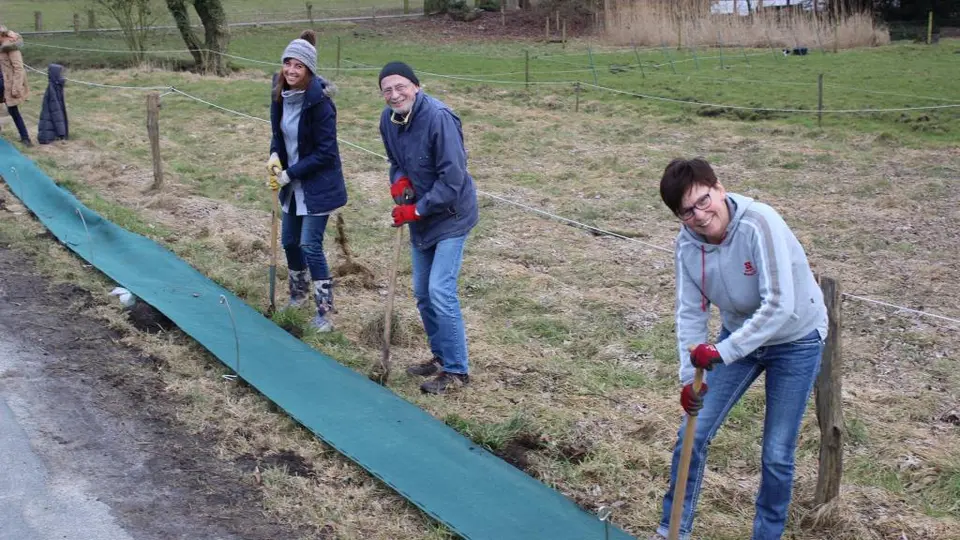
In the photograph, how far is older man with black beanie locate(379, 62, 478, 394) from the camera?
5.23 metres

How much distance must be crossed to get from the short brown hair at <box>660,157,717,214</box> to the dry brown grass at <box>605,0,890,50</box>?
22.8 metres

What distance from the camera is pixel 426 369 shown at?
5.86 meters

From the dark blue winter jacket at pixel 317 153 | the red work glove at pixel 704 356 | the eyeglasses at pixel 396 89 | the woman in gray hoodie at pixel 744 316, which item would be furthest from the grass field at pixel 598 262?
the eyeglasses at pixel 396 89

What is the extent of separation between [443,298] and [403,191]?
63cm

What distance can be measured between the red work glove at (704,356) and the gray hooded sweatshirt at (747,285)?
24 millimetres

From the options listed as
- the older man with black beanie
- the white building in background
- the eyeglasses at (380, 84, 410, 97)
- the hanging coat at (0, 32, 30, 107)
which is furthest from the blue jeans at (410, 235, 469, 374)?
the white building in background

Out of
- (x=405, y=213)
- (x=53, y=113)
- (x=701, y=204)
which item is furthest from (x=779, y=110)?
(x=701, y=204)

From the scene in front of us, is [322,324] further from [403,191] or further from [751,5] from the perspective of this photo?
[751,5]

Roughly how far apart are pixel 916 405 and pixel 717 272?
2.63m

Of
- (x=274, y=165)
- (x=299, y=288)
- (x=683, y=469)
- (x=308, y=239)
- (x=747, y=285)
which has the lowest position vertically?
(x=683, y=469)

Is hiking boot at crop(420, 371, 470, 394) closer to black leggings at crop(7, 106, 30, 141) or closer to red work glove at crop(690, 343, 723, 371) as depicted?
red work glove at crop(690, 343, 723, 371)

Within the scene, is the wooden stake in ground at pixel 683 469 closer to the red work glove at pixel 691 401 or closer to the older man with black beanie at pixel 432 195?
the red work glove at pixel 691 401

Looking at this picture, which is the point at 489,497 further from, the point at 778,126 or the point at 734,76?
the point at 734,76

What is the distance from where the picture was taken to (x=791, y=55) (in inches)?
915
